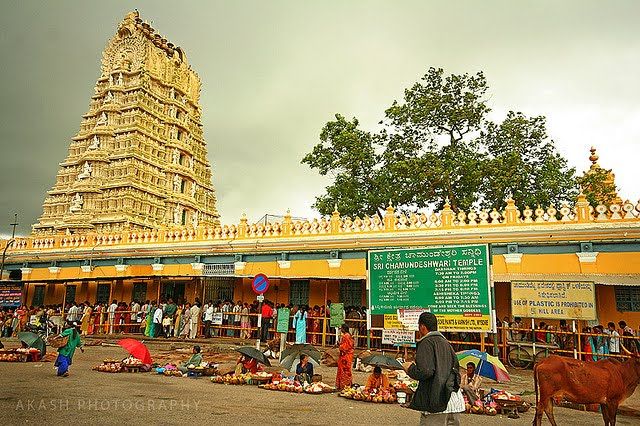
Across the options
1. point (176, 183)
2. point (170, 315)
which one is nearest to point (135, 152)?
point (176, 183)

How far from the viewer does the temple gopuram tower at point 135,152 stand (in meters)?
34.7

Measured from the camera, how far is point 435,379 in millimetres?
4941

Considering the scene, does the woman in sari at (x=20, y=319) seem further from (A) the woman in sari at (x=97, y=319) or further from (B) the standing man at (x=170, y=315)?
(B) the standing man at (x=170, y=315)

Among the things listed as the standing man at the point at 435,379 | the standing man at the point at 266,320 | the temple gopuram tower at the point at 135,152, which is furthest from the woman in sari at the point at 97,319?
the standing man at the point at 435,379

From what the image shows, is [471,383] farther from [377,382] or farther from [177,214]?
[177,214]

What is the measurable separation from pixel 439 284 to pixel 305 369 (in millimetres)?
4940

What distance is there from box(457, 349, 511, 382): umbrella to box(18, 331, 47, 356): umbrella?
11.3 m

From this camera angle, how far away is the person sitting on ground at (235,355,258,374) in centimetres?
1169

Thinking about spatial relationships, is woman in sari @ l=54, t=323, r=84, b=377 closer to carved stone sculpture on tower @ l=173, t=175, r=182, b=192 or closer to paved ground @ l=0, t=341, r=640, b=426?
paved ground @ l=0, t=341, r=640, b=426

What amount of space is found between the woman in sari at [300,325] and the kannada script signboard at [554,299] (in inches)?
278

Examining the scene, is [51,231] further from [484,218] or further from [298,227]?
[484,218]

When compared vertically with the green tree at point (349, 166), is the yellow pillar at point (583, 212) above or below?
below

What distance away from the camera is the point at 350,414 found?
27.3ft

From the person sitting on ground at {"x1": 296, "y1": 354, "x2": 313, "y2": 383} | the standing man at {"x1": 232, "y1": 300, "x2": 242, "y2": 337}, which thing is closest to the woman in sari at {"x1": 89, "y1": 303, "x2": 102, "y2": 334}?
the standing man at {"x1": 232, "y1": 300, "x2": 242, "y2": 337}
